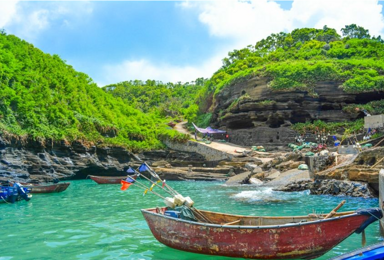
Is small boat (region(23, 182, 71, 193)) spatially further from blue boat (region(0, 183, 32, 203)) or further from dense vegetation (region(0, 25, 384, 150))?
dense vegetation (region(0, 25, 384, 150))

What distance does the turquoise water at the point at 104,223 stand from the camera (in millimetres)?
8266

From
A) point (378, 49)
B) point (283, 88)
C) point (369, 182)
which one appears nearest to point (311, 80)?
point (283, 88)

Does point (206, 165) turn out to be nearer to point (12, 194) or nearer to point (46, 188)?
point (46, 188)

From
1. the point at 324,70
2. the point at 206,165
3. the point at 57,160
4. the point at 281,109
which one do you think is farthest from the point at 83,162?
the point at 324,70

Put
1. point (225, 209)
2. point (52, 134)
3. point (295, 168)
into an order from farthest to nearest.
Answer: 1. point (52, 134)
2. point (295, 168)
3. point (225, 209)

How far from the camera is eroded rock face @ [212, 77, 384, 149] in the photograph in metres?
39.6

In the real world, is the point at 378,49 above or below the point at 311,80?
above

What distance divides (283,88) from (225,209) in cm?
3107

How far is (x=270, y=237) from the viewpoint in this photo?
6.96 m

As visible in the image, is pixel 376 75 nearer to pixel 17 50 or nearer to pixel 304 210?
pixel 304 210

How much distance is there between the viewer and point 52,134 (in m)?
31.1

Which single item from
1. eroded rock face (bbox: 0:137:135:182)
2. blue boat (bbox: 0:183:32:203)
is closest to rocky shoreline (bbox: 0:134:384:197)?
eroded rock face (bbox: 0:137:135:182)

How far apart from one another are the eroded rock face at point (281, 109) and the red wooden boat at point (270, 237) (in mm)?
32438

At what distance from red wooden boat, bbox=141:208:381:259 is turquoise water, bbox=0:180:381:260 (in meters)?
0.43
